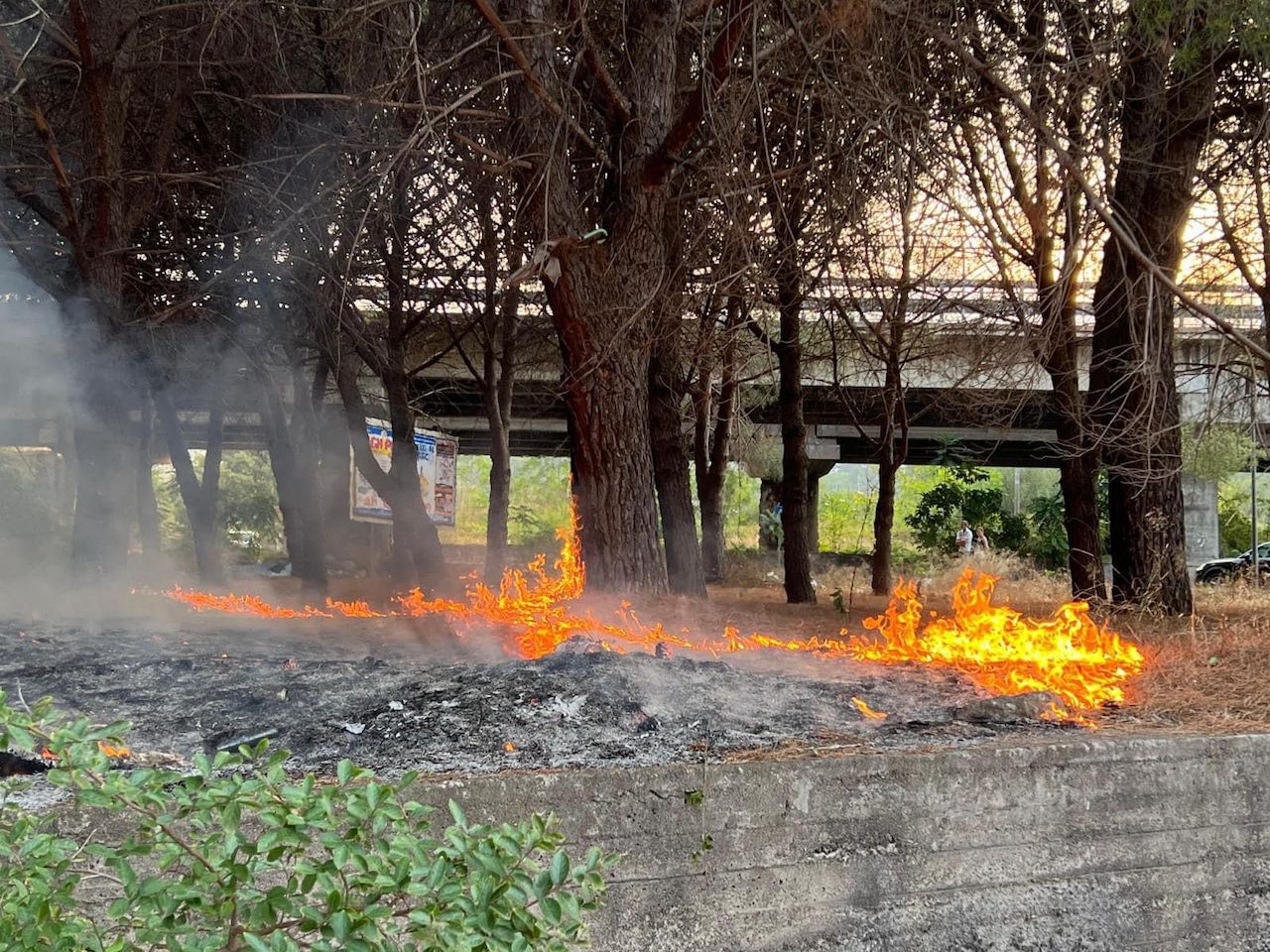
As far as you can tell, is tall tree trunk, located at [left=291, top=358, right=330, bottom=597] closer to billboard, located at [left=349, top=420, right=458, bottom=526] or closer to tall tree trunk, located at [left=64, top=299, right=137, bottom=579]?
billboard, located at [left=349, top=420, right=458, bottom=526]

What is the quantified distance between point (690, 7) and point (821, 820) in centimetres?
523

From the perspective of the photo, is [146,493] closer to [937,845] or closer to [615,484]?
[615,484]

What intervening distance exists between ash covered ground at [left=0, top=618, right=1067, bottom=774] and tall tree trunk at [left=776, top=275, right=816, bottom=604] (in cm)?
694

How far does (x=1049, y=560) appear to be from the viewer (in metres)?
30.2

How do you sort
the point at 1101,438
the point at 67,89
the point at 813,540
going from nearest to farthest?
the point at 1101,438 < the point at 67,89 < the point at 813,540

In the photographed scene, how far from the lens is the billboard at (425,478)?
46.2 feet

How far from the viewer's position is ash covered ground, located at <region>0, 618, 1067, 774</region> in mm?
3979

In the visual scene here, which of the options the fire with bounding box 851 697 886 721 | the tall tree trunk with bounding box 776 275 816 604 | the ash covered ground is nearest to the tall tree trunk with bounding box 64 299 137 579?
the ash covered ground

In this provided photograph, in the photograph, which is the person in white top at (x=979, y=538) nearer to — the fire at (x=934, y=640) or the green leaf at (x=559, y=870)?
the fire at (x=934, y=640)

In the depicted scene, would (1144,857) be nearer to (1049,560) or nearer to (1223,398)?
(1223,398)

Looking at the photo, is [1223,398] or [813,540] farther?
[813,540]

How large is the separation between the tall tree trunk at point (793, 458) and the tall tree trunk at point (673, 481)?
1.54 metres

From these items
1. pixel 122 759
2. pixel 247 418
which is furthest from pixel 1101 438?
pixel 247 418

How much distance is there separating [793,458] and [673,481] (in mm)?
2127
